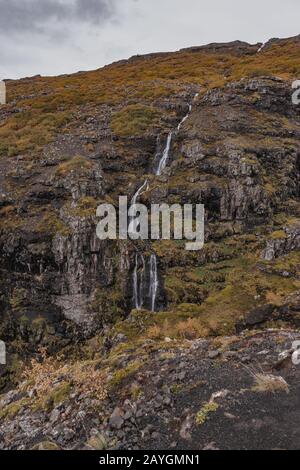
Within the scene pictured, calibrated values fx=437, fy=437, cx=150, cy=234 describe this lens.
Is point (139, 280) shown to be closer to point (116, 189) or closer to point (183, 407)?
point (116, 189)

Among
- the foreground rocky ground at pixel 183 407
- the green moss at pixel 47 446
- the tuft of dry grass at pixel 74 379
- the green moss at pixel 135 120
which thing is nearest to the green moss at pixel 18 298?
the tuft of dry grass at pixel 74 379

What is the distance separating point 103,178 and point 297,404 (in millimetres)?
26609

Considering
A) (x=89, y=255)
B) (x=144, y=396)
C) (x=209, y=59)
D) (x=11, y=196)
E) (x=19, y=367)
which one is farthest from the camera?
(x=209, y=59)

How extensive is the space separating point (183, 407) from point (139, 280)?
54.3 feet

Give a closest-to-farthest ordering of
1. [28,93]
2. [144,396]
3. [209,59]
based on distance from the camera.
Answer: [144,396]
[28,93]
[209,59]

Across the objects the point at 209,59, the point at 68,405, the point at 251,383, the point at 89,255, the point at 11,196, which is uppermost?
the point at 209,59

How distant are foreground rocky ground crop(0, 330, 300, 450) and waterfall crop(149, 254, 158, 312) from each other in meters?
12.0

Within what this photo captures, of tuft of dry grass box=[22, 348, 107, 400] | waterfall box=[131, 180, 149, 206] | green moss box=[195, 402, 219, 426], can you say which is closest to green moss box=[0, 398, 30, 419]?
tuft of dry grass box=[22, 348, 107, 400]

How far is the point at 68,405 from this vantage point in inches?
524

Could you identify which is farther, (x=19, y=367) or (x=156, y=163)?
(x=156, y=163)

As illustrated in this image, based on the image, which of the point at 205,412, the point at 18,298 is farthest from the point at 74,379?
the point at 18,298

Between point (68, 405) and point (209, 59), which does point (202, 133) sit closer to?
point (68, 405)

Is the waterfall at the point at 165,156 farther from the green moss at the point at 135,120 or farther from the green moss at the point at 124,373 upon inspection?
the green moss at the point at 124,373

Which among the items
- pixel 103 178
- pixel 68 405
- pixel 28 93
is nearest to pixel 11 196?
pixel 103 178
